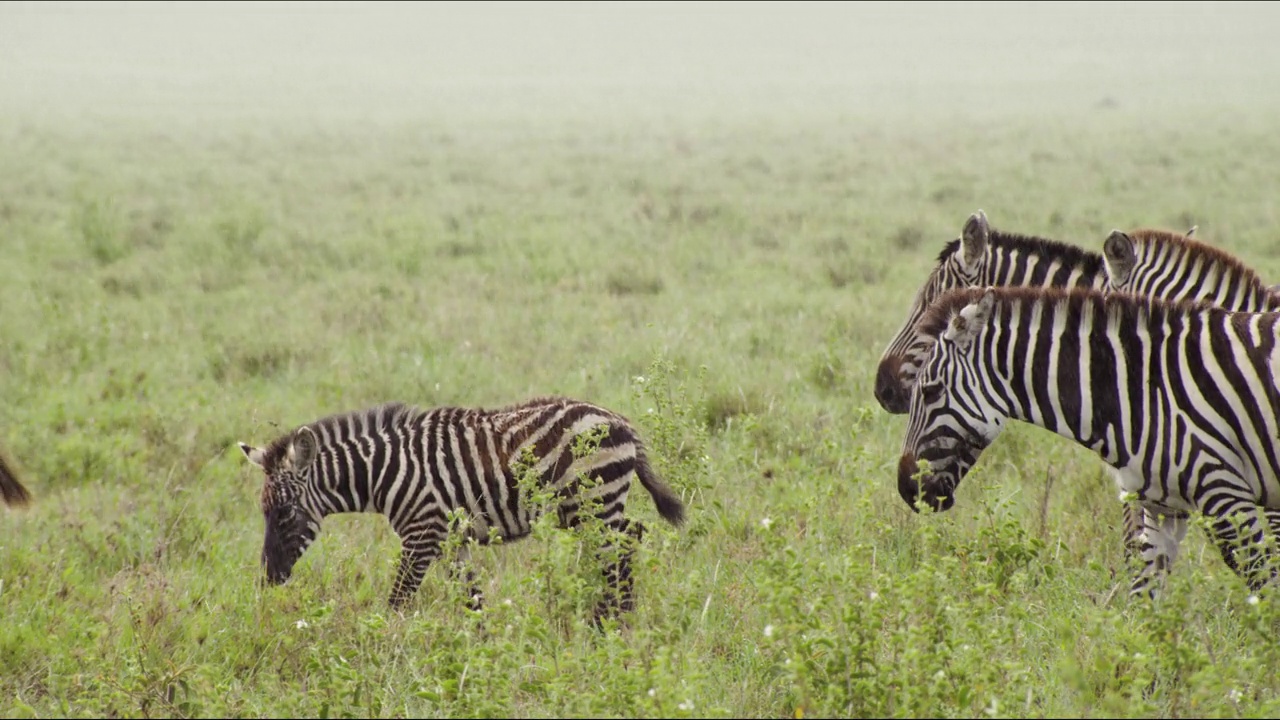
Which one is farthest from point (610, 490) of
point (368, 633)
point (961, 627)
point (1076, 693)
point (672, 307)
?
point (672, 307)

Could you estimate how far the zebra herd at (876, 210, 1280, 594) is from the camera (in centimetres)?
431

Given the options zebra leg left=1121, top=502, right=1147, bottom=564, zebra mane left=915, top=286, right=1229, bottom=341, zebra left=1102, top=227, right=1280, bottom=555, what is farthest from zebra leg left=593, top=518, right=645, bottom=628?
zebra left=1102, top=227, right=1280, bottom=555

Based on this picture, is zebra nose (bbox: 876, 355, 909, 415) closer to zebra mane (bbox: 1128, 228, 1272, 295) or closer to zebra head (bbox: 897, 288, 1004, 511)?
zebra head (bbox: 897, 288, 1004, 511)

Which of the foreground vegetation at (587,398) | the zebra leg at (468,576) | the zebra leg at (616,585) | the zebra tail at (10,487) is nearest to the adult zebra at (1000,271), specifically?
the foreground vegetation at (587,398)

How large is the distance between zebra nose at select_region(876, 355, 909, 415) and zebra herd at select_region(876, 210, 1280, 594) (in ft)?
4.08

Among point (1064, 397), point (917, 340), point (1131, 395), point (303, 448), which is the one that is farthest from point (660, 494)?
point (1131, 395)

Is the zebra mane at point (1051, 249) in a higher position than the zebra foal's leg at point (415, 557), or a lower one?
higher

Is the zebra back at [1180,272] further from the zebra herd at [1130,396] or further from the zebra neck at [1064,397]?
the zebra neck at [1064,397]

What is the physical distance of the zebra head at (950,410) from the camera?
4.61 meters

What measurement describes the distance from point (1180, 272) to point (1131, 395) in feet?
6.31

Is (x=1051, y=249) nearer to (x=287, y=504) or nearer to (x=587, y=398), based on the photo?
(x=587, y=398)

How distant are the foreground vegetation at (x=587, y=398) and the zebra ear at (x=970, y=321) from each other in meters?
0.72

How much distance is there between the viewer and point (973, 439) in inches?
186

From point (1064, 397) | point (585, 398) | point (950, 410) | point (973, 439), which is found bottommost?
point (585, 398)
